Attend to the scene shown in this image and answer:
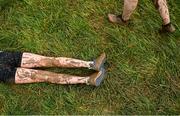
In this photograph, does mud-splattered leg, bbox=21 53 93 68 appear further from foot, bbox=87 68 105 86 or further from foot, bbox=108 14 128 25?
foot, bbox=108 14 128 25

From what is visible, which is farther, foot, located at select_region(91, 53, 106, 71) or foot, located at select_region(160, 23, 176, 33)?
foot, located at select_region(160, 23, 176, 33)

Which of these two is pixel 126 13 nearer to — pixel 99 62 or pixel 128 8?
pixel 128 8

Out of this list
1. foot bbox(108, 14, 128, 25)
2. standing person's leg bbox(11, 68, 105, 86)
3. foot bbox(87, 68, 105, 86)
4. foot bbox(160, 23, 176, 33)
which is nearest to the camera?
foot bbox(87, 68, 105, 86)

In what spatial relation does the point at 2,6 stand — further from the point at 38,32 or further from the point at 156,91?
the point at 156,91

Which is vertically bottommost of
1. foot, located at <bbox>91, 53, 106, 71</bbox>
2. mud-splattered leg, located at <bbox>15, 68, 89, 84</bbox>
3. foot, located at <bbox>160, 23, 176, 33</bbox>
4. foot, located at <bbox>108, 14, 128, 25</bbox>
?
mud-splattered leg, located at <bbox>15, 68, 89, 84</bbox>

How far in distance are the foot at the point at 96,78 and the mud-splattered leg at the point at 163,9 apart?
124 cm

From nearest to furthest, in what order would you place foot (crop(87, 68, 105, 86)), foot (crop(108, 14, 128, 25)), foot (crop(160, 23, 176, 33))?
foot (crop(87, 68, 105, 86)) < foot (crop(160, 23, 176, 33)) < foot (crop(108, 14, 128, 25))

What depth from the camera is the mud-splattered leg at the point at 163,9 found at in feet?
17.5

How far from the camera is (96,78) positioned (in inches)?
202

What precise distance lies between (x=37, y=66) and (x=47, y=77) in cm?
25

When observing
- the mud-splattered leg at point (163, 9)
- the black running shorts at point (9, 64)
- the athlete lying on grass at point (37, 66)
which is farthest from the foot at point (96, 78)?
the mud-splattered leg at point (163, 9)

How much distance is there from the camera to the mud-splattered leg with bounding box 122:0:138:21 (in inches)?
206

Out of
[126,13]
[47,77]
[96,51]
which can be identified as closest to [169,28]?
[126,13]

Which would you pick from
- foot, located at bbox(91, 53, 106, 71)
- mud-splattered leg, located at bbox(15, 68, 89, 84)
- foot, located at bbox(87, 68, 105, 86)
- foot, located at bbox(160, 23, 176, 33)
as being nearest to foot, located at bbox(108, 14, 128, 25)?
foot, located at bbox(160, 23, 176, 33)
